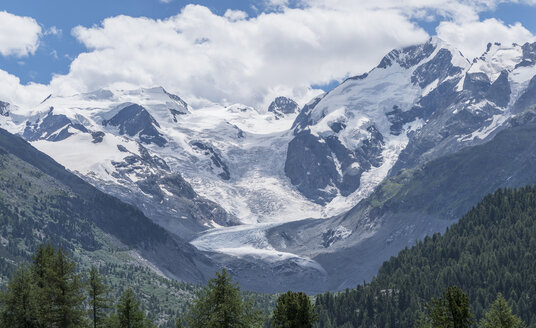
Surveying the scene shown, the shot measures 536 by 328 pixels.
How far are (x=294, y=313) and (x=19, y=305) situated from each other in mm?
26521

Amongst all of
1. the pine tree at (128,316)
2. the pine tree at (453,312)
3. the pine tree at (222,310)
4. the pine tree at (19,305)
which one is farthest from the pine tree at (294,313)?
the pine tree at (19,305)

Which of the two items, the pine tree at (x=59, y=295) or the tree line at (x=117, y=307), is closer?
the tree line at (x=117, y=307)

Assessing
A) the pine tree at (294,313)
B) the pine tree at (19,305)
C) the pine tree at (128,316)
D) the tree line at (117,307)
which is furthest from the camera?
the pine tree at (128,316)

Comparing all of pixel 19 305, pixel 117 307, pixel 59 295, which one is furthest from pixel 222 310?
pixel 19 305

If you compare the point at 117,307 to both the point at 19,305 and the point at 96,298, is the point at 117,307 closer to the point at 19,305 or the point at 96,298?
the point at 96,298

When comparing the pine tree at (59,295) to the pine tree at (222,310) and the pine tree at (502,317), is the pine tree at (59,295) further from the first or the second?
the pine tree at (502,317)

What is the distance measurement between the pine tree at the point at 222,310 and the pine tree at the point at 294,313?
2.22m

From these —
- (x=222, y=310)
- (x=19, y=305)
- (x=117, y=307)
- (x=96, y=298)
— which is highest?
(x=222, y=310)

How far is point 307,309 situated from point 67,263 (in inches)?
996

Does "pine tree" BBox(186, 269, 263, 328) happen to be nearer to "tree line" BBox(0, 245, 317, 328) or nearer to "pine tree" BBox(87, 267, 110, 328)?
"tree line" BBox(0, 245, 317, 328)

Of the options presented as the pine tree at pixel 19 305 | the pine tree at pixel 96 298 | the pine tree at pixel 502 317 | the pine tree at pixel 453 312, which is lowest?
the pine tree at pixel 19 305

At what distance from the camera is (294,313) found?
266 feet

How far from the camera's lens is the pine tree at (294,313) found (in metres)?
81.0

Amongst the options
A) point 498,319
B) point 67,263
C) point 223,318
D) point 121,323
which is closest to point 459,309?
point 498,319
